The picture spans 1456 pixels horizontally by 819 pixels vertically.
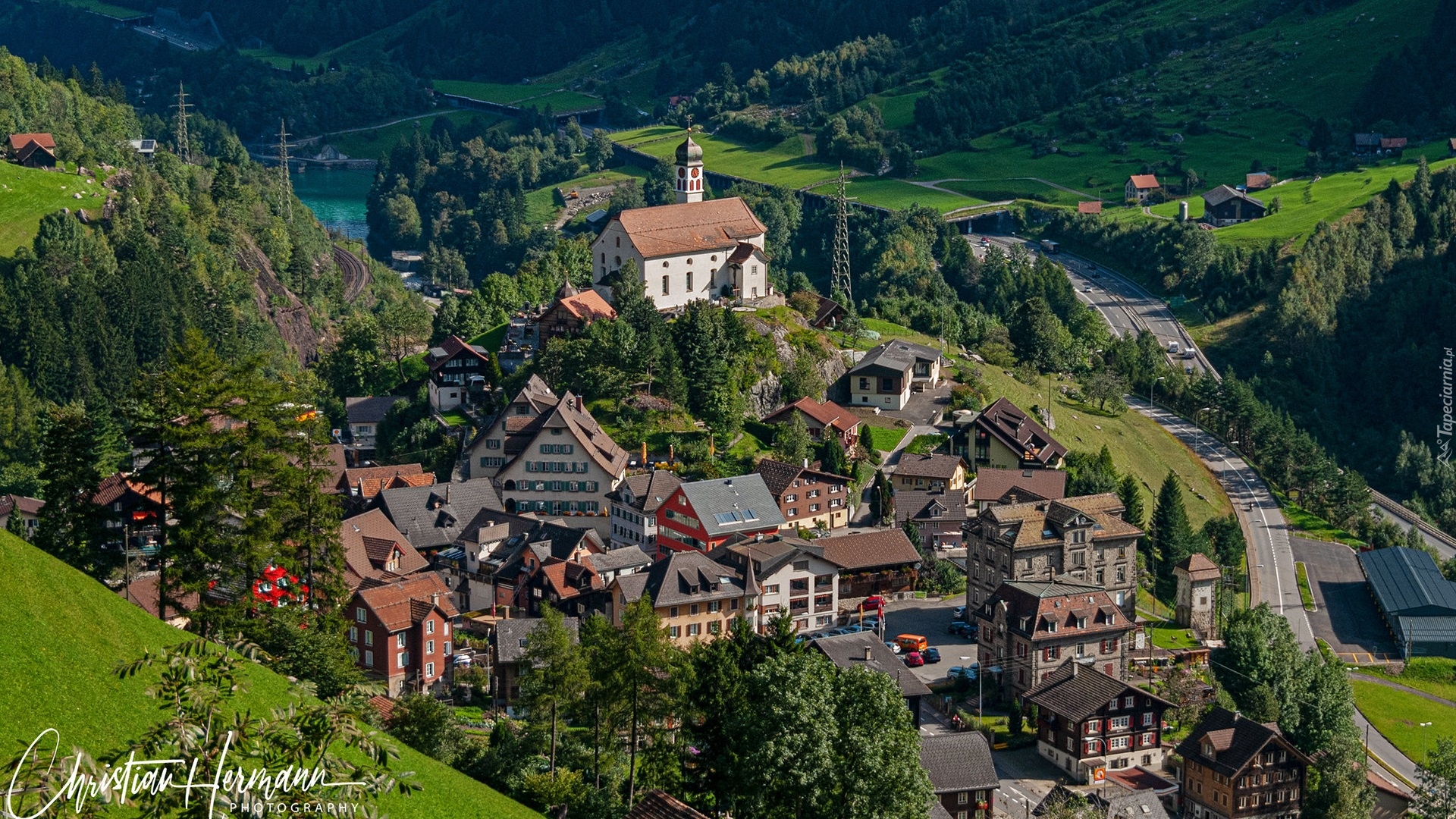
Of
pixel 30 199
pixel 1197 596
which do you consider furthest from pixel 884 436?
pixel 30 199

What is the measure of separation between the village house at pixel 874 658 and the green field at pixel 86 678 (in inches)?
910

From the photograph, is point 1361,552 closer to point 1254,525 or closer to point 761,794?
point 1254,525

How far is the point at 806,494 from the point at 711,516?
6702 mm

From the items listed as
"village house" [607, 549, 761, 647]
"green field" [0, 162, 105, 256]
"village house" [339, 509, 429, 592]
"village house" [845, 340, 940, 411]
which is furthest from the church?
"green field" [0, 162, 105, 256]

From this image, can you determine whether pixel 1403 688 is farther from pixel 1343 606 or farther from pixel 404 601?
pixel 404 601

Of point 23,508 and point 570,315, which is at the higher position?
point 570,315

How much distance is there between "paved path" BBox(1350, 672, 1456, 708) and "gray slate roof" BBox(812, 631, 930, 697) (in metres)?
34.9

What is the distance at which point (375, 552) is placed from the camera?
274 ft

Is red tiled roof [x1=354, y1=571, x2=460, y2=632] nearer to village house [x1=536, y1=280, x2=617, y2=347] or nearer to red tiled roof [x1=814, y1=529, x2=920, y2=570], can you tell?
red tiled roof [x1=814, y1=529, x2=920, y2=570]

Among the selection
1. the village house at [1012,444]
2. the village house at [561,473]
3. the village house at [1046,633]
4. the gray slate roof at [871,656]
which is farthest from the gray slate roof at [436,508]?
the village house at [1012,444]

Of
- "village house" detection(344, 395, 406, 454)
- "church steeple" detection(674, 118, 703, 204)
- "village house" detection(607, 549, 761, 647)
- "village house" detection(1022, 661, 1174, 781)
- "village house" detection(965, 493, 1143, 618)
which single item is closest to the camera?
"village house" detection(1022, 661, 1174, 781)

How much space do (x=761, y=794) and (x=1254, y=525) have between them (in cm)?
7970

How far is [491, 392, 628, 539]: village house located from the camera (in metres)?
94.1

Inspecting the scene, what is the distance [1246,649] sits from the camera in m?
85.5
